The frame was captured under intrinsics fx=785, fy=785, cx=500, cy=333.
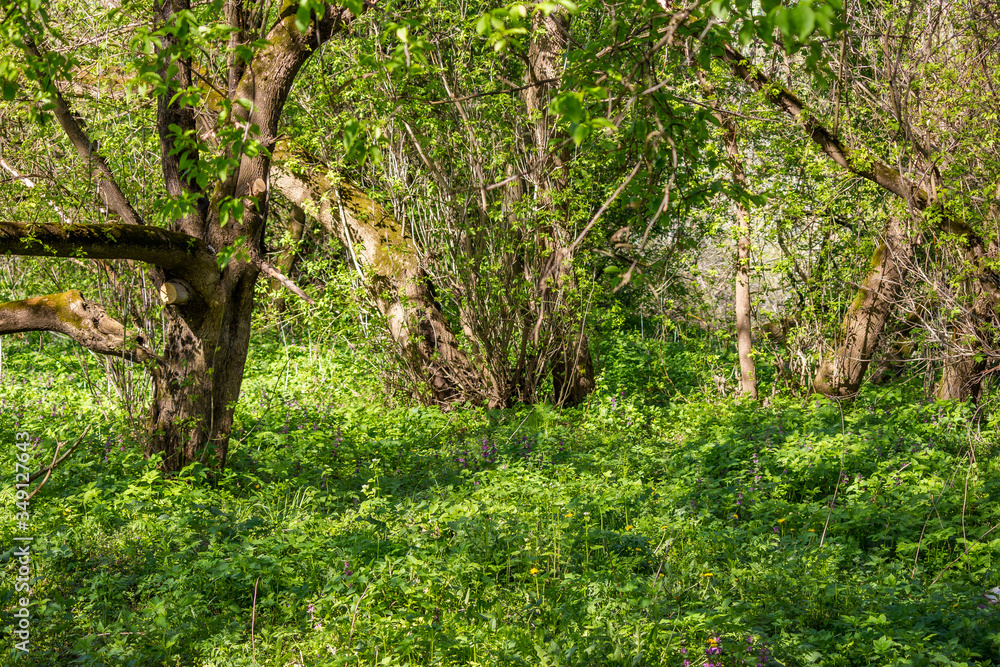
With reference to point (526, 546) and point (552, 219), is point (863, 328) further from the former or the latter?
point (526, 546)

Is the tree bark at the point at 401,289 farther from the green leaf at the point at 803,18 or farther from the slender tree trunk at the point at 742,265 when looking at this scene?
the green leaf at the point at 803,18

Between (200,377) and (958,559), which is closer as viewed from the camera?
(958,559)

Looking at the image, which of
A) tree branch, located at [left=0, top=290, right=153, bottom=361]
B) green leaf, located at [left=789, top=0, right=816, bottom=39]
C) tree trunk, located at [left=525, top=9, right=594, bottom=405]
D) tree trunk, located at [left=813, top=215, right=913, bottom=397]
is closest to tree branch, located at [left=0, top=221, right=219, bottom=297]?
tree branch, located at [left=0, top=290, right=153, bottom=361]

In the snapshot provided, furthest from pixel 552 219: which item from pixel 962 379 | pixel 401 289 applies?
pixel 962 379

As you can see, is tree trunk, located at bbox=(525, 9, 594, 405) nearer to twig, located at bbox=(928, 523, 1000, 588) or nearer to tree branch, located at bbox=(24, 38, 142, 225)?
tree branch, located at bbox=(24, 38, 142, 225)

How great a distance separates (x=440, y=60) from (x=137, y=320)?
346 centimetres

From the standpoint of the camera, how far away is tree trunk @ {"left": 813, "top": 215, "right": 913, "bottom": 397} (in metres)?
8.04

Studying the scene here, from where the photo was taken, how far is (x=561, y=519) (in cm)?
460

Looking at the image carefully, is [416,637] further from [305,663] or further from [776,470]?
[776,470]

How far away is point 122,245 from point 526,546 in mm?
3123

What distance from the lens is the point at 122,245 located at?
194 inches

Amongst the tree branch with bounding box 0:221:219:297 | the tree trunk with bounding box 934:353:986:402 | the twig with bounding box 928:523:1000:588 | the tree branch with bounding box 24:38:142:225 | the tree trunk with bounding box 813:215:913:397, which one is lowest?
the twig with bounding box 928:523:1000:588

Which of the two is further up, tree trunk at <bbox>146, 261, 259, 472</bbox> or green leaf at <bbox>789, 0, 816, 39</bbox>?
green leaf at <bbox>789, 0, 816, 39</bbox>

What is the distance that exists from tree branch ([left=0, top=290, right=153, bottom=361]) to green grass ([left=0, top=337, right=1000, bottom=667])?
35.0 inches
